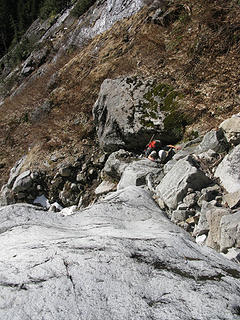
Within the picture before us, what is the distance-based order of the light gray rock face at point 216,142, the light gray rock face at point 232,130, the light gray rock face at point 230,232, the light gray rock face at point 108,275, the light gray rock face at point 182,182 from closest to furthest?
the light gray rock face at point 108,275, the light gray rock face at point 230,232, the light gray rock face at point 182,182, the light gray rock face at point 232,130, the light gray rock face at point 216,142

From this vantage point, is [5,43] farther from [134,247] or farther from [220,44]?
[134,247]


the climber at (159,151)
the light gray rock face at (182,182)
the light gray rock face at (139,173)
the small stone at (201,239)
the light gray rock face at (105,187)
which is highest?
the light gray rock face at (182,182)

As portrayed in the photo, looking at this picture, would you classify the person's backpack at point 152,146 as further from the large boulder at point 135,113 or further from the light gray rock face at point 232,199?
the light gray rock face at point 232,199

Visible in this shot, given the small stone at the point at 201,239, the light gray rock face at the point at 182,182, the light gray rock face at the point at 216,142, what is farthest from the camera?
the light gray rock face at the point at 216,142

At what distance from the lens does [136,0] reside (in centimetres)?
1318

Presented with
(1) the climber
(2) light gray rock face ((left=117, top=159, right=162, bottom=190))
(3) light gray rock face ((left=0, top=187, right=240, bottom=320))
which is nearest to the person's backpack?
(1) the climber

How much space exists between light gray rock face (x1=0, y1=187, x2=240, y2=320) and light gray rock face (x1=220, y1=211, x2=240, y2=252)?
287 millimetres

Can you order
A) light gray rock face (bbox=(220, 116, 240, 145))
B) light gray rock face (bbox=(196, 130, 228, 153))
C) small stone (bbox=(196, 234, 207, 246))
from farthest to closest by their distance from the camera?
light gray rock face (bbox=(196, 130, 228, 153))
light gray rock face (bbox=(220, 116, 240, 145))
small stone (bbox=(196, 234, 207, 246))

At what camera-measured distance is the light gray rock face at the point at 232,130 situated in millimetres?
3916

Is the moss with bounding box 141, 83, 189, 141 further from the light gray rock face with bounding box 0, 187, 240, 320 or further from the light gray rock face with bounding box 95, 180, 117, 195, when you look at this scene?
the light gray rock face with bounding box 0, 187, 240, 320

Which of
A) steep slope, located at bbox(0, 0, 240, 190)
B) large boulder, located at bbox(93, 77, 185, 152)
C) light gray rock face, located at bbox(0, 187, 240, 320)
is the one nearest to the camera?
light gray rock face, located at bbox(0, 187, 240, 320)

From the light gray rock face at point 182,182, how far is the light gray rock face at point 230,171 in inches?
8.7

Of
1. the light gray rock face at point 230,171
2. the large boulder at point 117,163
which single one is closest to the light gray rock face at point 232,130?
the light gray rock face at point 230,171

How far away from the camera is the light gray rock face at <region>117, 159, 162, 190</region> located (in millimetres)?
4787
